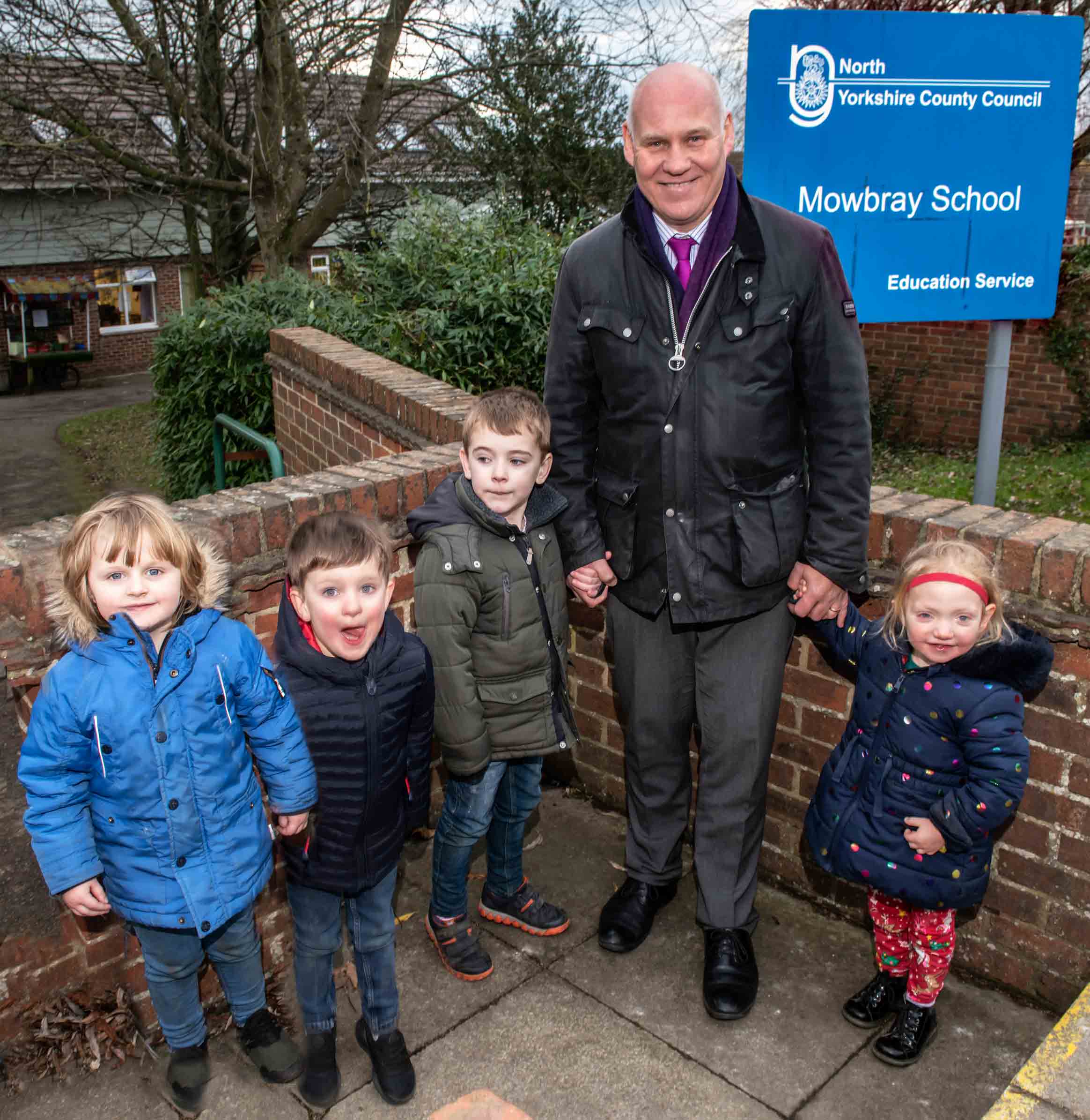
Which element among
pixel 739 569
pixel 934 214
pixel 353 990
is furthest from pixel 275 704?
pixel 934 214

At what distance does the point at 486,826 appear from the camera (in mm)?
2906

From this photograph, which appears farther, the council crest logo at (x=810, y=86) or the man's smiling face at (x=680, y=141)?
the council crest logo at (x=810, y=86)

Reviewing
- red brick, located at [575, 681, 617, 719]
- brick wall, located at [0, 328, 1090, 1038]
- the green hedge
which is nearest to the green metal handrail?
the green hedge

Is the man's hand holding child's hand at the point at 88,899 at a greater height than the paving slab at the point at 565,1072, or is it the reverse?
the man's hand holding child's hand at the point at 88,899

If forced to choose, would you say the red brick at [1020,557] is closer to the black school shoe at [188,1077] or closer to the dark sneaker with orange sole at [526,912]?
the dark sneaker with orange sole at [526,912]

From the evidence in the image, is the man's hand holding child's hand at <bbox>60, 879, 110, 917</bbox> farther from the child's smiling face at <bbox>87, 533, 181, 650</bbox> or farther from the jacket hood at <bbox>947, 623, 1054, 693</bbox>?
the jacket hood at <bbox>947, 623, 1054, 693</bbox>

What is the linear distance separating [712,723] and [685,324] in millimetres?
1044

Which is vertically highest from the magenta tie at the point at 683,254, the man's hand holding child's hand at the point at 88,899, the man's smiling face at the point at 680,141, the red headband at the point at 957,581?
the man's smiling face at the point at 680,141

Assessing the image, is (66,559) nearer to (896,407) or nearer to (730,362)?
(730,362)

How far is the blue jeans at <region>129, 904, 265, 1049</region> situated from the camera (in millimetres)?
2340

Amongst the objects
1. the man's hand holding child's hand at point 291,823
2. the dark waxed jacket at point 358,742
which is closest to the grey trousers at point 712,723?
the dark waxed jacket at point 358,742

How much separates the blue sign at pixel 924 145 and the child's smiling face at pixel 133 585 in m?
2.31

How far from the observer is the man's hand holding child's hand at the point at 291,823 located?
2.36 metres

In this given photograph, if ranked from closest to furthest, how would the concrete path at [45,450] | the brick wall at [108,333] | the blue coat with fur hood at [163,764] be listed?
the blue coat with fur hood at [163,764], the concrete path at [45,450], the brick wall at [108,333]
